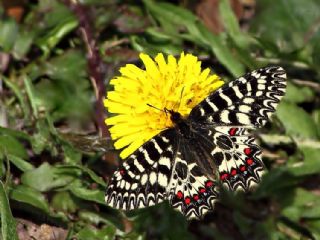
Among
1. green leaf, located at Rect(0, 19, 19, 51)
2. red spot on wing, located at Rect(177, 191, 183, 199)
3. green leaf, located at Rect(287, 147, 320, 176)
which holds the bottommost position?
red spot on wing, located at Rect(177, 191, 183, 199)

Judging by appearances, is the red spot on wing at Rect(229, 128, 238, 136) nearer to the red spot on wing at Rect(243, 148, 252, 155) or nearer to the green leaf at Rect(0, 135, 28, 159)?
the red spot on wing at Rect(243, 148, 252, 155)

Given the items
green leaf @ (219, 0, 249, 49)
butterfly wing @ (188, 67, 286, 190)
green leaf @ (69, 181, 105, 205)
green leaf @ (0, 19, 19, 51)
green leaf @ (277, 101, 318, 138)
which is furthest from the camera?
green leaf @ (219, 0, 249, 49)

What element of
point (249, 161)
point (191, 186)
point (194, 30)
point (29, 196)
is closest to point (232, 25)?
point (194, 30)

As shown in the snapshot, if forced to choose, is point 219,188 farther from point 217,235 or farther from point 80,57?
point 80,57

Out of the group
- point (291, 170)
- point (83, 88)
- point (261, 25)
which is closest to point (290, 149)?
point (291, 170)

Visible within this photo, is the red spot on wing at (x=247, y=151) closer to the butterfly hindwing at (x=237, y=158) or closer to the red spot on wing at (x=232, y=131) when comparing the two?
the butterfly hindwing at (x=237, y=158)

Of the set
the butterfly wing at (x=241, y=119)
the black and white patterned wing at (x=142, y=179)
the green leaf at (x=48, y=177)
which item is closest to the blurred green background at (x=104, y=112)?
the green leaf at (x=48, y=177)

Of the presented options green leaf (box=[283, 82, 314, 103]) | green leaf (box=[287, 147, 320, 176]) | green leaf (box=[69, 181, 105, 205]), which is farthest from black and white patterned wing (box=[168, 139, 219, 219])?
green leaf (box=[283, 82, 314, 103])
